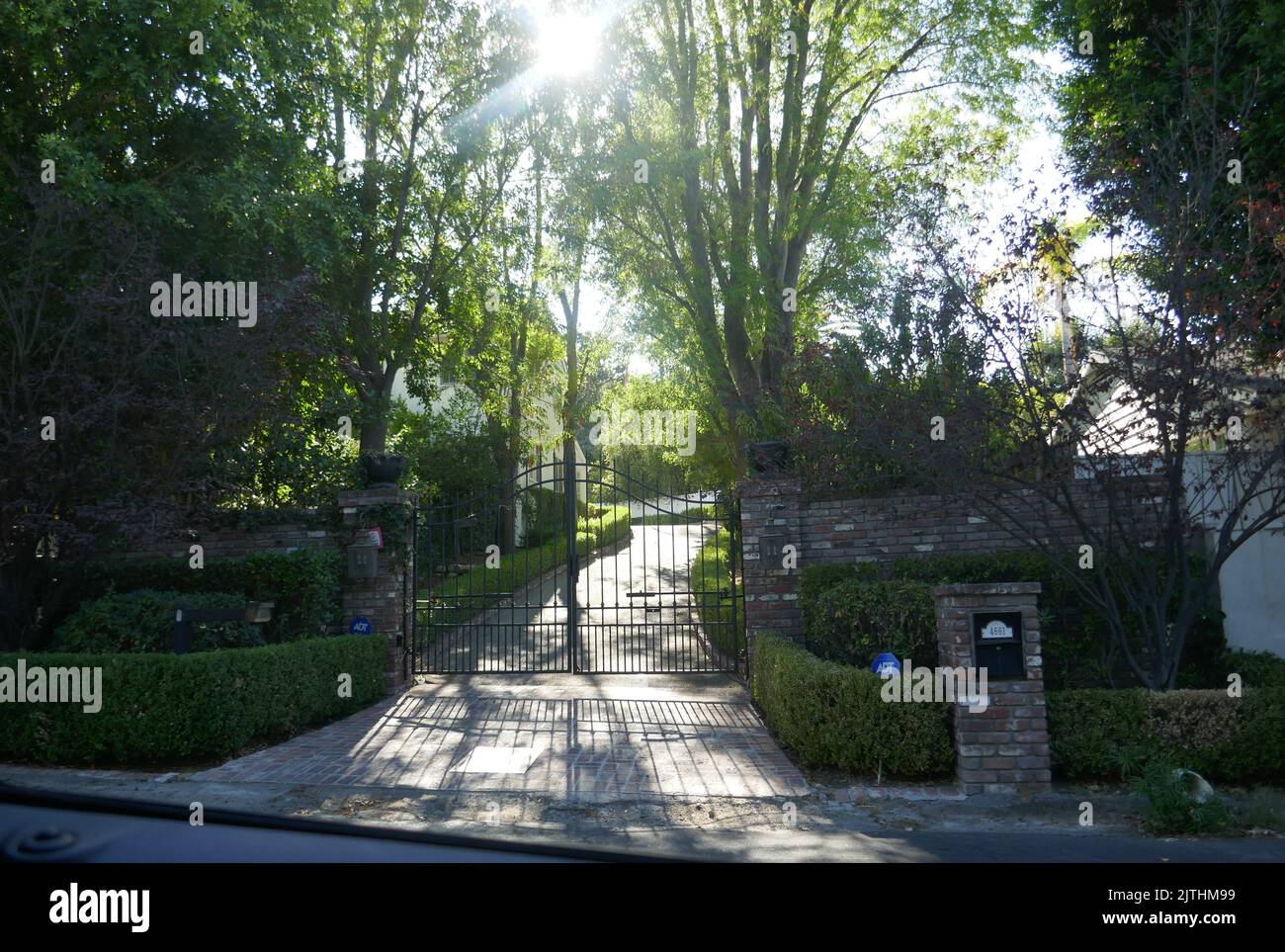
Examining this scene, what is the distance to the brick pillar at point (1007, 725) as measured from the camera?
6773mm

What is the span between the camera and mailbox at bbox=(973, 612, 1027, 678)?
688cm

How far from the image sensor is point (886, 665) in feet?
25.0

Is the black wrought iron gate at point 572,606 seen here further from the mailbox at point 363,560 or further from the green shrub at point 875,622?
the green shrub at point 875,622

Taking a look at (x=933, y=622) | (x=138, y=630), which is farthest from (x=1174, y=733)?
(x=138, y=630)

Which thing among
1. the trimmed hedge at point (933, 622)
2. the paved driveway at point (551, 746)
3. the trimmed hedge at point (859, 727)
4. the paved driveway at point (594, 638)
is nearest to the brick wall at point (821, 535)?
the trimmed hedge at point (933, 622)

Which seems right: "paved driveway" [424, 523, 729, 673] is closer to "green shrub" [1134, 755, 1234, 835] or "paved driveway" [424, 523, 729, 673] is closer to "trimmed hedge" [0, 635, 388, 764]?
"trimmed hedge" [0, 635, 388, 764]

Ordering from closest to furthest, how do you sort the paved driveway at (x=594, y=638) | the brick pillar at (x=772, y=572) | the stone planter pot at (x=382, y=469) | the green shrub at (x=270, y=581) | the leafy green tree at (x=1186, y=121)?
the leafy green tree at (x=1186, y=121)
the green shrub at (x=270, y=581)
the brick pillar at (x=772, y=572)
the stone planter pot at (x=382, y=469)
the paved driveway at (x=594, y=638)

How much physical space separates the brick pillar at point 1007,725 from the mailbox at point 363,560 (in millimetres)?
6587

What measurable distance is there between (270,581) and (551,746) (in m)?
3.89

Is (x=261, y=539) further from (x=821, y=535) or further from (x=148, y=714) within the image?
(x=821, y=535)

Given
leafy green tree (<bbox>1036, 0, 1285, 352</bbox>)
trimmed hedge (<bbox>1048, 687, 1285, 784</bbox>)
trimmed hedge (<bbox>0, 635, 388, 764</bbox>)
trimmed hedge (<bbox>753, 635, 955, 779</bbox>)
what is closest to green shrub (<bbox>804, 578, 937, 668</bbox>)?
trimmed hedge (<bbox>753, 635, 955, 779</bbox>)

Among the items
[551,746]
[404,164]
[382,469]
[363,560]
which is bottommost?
[551,746]

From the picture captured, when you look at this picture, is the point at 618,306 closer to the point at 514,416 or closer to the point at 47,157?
the point at 514,416

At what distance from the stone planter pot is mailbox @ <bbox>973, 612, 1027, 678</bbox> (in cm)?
696
